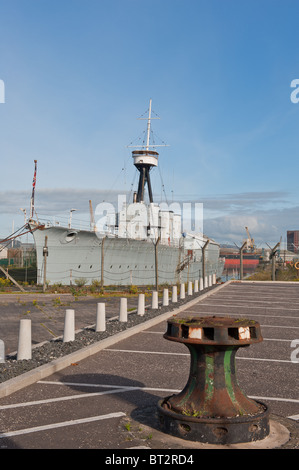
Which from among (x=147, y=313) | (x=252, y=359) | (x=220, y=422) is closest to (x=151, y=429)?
(x=220, y=422)

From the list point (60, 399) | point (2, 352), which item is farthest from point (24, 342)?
point (60, 399)

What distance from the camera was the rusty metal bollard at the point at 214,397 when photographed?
454cm

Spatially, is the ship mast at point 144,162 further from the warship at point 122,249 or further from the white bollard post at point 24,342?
the white bollard post at point 24,342

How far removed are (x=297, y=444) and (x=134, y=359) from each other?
15.0ft

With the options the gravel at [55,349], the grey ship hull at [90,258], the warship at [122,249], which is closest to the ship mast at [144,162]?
the warship at [122,249]

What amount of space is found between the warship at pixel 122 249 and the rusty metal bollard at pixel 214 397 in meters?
22.8

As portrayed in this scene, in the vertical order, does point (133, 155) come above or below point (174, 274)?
above

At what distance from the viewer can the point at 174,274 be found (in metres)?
43.9

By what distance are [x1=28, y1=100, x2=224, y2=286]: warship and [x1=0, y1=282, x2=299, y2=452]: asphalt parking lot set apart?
18.8 m

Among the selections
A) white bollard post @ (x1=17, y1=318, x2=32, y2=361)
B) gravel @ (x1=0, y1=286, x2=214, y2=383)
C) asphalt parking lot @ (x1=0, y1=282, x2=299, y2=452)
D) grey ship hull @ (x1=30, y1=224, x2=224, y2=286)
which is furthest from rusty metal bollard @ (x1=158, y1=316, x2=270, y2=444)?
grey ship hull @ (x1=30, y1=224, x2=224, y2=286)

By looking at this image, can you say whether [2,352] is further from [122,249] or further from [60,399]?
[122,249]

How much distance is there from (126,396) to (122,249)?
30.9 m

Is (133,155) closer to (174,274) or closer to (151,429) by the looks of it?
(174,274)

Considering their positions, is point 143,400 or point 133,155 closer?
point 143,400
